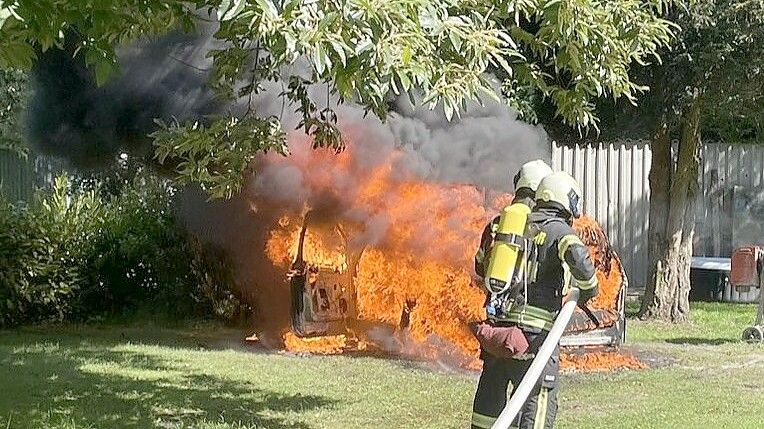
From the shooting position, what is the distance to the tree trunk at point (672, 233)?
12305mm

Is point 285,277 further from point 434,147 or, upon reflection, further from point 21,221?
point 21,221

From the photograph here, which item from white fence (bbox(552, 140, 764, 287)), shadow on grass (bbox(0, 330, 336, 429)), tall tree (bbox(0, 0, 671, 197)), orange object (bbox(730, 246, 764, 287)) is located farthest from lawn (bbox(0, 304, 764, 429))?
white fence (bbox(552, 140, 764, 287))

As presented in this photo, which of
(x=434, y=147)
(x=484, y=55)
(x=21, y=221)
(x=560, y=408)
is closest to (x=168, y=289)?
(x=21, y=221)

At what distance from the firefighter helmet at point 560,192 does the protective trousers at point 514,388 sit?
2.48 ft

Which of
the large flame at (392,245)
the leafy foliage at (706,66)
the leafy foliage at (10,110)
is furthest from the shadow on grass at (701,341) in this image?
the leafy foliage at (10,110)

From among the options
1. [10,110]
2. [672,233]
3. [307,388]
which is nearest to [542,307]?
[307,388]

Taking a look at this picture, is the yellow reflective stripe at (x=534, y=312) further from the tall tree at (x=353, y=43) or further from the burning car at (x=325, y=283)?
the burning car at (x=325, y=283)

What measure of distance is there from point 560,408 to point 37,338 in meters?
6.46

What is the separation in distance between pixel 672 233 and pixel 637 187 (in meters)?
3.65

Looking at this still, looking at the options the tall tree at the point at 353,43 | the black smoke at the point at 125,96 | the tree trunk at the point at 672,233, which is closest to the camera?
the tall tree at the point at 353,43

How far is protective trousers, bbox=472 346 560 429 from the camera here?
17.7 feet

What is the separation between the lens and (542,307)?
547cm

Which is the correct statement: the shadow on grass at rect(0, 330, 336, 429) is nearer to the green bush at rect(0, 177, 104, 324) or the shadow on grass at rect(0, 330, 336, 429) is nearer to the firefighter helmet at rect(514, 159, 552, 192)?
the green bush at rect(0, 177, 104, 324)

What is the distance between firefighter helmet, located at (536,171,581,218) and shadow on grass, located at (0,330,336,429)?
2539 mm
